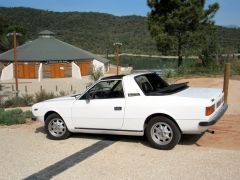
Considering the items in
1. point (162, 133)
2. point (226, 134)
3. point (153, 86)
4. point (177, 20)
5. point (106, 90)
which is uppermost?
point (177, 20)

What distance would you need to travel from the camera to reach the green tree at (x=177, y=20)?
38.6 metres

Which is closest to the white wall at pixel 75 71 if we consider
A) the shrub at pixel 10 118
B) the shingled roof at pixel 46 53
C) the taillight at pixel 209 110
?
the shingled roof at pixel 46 53

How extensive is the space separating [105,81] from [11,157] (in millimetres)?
2704

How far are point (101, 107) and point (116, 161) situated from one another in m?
1.68

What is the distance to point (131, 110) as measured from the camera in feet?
28.0

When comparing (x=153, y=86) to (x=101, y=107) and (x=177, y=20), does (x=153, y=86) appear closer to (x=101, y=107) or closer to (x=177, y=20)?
(x=101, y=107)

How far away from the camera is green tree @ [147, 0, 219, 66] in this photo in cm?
3859

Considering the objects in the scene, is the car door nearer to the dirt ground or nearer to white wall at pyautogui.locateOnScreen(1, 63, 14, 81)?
the dirt ground

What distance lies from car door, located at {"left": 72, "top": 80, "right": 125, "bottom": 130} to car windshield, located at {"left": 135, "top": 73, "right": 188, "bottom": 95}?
0.49 metres

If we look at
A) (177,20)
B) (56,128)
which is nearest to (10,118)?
(56,128)

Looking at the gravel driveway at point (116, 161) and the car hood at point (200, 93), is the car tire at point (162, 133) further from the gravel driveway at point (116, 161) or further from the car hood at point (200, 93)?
the car hood at point (200, 93)

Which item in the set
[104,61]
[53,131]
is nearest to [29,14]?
[104,61]

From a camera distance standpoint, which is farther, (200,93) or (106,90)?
(106,90)

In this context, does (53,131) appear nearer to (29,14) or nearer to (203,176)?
(203,176)
